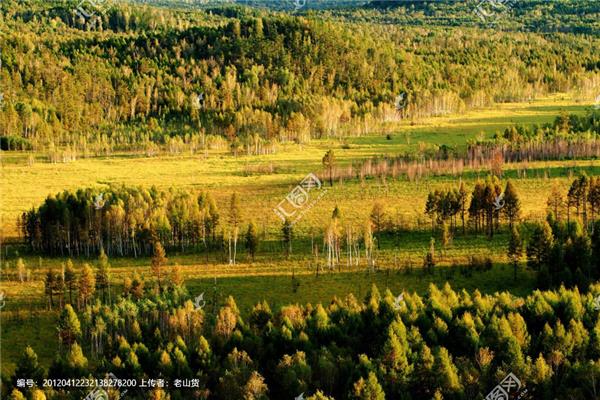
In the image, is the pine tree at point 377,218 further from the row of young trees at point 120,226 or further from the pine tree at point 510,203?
the row of young trees at point 120,226

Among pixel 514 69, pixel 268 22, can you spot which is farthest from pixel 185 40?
pixel 514 69

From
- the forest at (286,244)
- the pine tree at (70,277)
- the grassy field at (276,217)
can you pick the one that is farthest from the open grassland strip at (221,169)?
the pine tree at (70,277)

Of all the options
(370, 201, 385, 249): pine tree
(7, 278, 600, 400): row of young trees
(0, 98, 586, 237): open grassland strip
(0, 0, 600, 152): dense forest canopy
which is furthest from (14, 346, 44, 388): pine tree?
(0, 0, 600, 152): dense forest canopy

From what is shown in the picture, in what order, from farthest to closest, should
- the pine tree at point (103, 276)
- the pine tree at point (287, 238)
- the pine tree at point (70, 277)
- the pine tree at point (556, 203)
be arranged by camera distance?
the pine tree at point (556, 203), the pine tree at point (287, 238), the pine tree at point (103, 276), the pine tree at point (70, 277)

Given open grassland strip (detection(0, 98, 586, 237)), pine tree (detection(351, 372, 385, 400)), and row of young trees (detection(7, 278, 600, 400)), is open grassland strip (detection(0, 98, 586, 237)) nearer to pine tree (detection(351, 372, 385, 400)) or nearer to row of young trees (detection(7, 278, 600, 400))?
row of young trees (detection(7, 278, 600, 400))

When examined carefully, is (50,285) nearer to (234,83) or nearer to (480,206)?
(480,206)

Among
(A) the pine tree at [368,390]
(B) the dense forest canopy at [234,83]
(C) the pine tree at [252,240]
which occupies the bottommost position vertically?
(A) the pine tree at [368,390]

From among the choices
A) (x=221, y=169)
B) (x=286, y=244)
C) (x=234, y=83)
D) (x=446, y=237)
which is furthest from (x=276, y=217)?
(x=234, y=83)
